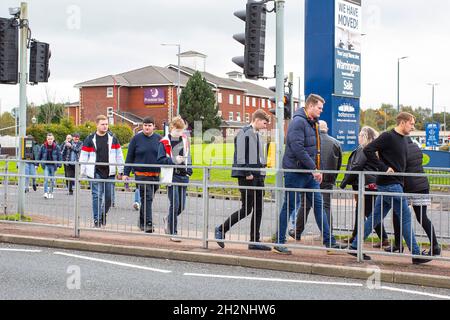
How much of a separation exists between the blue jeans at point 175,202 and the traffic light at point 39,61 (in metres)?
4.74

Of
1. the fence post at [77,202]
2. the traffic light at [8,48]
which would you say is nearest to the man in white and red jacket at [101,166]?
the fence post at [77,202]

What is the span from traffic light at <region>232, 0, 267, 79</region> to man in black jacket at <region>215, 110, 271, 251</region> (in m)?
1.44

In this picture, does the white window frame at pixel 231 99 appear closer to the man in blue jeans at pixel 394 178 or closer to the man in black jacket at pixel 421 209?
the man in blue jeans at pixel 394 178

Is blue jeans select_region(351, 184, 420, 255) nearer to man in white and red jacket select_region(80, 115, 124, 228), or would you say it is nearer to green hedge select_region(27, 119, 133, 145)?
man in white and red jacket select_region(80, 115, 124, 228)

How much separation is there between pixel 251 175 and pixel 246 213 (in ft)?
1.75

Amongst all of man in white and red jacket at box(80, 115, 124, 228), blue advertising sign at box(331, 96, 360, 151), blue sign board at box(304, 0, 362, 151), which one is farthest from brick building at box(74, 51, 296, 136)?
man in white and red jacket at box(80, 115, 124, 228)

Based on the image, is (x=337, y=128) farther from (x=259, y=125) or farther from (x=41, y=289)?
(x=41, y=289)

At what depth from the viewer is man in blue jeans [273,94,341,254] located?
856cm

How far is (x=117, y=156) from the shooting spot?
37.2 ft

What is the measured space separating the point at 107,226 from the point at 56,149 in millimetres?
10346

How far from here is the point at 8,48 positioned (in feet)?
40.0
